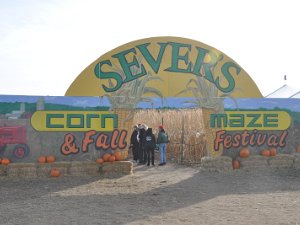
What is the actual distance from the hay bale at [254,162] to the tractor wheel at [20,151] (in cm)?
681

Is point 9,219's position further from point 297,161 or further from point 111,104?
point 297,161

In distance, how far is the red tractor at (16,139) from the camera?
1365cm

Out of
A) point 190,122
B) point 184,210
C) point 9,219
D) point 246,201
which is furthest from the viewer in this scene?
point 190,122

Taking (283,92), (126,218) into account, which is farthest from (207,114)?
(283,92)

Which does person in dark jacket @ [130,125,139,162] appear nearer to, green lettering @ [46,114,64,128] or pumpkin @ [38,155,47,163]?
green lettering @ [46,114,64,128]

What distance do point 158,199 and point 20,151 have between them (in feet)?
17.3

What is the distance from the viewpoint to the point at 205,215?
29.0ft

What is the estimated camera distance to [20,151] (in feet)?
45.0

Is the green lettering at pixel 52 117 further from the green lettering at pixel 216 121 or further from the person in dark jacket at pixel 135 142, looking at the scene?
the person in dark jacket at pixel 135 142

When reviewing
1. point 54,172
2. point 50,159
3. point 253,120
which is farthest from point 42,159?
point 253,120

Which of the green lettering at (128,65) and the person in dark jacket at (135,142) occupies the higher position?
the green lettering at (128,65)

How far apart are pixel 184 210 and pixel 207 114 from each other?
6.27 meters

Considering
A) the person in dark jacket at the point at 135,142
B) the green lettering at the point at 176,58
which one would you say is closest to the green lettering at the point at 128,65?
the green lettering at the point at 176,58

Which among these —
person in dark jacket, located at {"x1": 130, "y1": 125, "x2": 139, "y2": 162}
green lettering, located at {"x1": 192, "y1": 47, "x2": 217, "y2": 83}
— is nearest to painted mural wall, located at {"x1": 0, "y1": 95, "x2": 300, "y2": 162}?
green lettering, located at {"x1": 192, "y1": 47, "x2": 217, "y2": 83}
